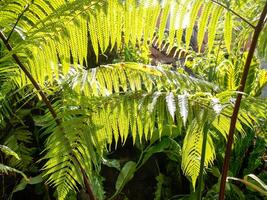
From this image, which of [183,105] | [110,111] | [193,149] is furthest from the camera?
[193,149]

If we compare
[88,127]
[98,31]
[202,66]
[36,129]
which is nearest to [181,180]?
[202,66]

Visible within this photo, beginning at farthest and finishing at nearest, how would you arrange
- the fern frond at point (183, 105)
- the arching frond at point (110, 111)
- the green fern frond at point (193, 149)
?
the green fern frond at point (193, 149) < the arching frond at point (110, 111) < the fern frond at point (183, 105)

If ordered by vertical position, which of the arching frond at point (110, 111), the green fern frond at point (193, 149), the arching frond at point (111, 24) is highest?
the arching frond at point (111, 24)

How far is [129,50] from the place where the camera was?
8.07 ft

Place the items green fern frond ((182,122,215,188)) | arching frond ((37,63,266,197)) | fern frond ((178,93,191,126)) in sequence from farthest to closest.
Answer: green fern frond ((182,122,215,188))
arching frond ((37,63,266,197))
fern frond ((178,93,191,126))

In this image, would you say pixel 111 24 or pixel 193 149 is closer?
pixel 111 24

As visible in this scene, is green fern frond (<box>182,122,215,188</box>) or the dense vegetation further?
green fern frond (<box>182,122,215,188</box>)

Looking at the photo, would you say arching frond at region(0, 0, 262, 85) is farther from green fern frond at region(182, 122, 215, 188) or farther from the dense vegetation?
green fern frond at region(182, 122, 215, 188)

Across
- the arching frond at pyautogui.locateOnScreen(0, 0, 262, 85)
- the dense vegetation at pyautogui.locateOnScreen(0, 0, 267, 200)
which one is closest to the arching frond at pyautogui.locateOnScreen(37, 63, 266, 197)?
the dense vegetation at pyautogui.locateOnScreen(0, 0, 267, 200)

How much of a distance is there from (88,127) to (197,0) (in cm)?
41

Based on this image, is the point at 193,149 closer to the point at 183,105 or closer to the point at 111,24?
the point at 183,105

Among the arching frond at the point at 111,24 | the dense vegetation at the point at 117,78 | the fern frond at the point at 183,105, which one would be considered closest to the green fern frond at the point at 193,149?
the dense vegetation at the point at 117,78

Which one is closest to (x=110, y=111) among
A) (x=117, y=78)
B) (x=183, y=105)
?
(x=117, y=78)

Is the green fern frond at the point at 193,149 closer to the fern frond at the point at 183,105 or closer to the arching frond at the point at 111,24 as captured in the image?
the fern frond at the point at 183,105
